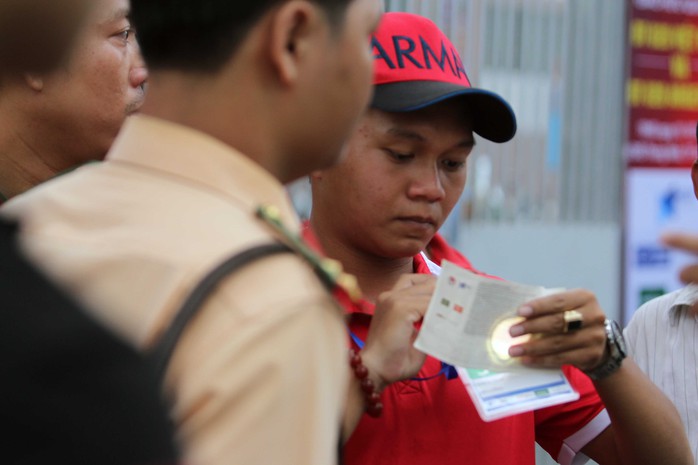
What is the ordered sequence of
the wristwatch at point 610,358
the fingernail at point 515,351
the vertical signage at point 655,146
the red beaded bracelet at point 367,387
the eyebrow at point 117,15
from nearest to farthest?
the red beaded bracelet at point 367,387, the fingernail at point 515,351, the wristwatch at point 610,358, the eyebrow at point 117,15, the vertical signage at point 655,146

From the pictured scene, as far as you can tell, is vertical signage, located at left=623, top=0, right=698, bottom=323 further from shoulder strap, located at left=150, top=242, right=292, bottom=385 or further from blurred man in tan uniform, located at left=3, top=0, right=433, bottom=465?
shoulder strap, located at left=150, top=242, right=292, bottom=385

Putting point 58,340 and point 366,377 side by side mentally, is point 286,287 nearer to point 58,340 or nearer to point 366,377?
point 58,340

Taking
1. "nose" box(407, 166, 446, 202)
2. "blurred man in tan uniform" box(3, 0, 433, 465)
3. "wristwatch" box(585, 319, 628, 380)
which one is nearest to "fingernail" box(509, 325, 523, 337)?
"wristwatch" box(585, 319, 628, 380)

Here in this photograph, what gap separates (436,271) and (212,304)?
1.23 metres

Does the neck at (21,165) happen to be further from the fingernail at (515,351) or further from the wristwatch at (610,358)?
the wristwatch at (610,358)

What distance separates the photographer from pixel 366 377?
1526mm

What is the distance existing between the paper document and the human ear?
625mm

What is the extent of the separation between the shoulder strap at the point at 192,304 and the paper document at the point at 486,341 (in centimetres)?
71

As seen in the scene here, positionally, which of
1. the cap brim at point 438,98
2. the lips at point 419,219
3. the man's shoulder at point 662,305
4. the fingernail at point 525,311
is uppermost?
the cap brim at point 438,98

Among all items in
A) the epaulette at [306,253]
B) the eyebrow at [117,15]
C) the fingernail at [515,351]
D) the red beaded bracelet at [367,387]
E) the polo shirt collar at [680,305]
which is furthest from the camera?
the polo shirt collar at [680,305]

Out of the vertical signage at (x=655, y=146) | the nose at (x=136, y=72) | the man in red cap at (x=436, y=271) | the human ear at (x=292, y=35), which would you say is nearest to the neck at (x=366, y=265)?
the man in red cap at (x=436, y=271)

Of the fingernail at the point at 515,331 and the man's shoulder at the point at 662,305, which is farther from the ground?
the fingernail at the point at 515,331

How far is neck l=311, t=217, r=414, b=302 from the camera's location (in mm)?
1974

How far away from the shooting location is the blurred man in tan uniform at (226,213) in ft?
2.88
